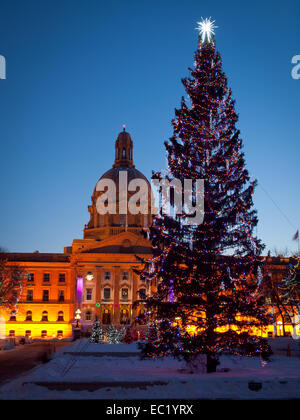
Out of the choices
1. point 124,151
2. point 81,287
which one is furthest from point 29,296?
point 124,151

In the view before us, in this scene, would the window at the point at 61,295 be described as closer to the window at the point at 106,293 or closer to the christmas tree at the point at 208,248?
the window at the point at 106,293

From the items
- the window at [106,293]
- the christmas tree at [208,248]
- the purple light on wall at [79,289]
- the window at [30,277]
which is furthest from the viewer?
the window at [30,277]

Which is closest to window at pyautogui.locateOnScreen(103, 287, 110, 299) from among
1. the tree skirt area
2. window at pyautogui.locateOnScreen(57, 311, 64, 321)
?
window at pyautogui.locateOnScreen(57, 311, 64, 321)

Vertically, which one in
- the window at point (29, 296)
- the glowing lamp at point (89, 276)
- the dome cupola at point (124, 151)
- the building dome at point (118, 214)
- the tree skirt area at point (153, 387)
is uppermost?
the dome cupola at point (124, 151)

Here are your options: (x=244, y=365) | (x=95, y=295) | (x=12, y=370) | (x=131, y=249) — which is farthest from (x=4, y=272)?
(x=244, y=365)

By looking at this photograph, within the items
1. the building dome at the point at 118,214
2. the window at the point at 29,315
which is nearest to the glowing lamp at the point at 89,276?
the window at the point at 29,315

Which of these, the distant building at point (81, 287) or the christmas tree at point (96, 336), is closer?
the christmas tree at point (96, 336)

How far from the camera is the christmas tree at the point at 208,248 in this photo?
2188cm

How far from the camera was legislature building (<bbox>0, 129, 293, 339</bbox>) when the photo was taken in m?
84.4

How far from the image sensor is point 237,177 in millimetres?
23625

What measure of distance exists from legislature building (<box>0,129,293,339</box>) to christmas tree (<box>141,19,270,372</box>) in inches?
2236

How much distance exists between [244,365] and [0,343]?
27.5 metres

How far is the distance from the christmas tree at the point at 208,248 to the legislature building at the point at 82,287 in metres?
56.8

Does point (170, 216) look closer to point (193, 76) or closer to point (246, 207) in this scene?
point (246, 207)
